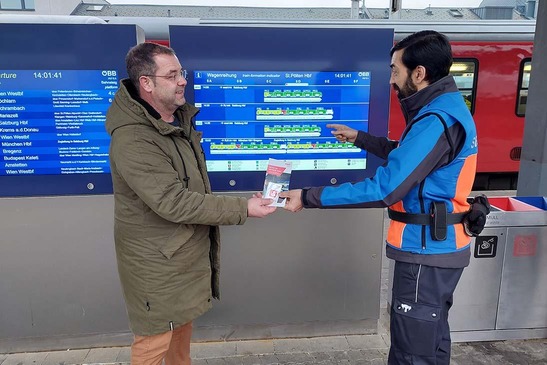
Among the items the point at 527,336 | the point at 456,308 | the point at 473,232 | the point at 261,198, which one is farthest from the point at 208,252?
the point at 527,336

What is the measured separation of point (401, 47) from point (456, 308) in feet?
6.78

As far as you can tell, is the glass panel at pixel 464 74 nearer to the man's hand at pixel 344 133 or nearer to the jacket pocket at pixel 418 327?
the man's hand at pixel 344 133

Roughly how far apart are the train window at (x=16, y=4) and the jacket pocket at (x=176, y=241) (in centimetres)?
1939

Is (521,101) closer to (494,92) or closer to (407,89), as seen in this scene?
(494,92)

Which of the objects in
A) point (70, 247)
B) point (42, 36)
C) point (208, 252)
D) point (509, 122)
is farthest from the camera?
point (509, 122)

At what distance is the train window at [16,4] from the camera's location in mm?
17609

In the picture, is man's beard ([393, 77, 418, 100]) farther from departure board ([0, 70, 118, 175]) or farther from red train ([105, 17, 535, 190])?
red train ([105, 17, 535, 190])

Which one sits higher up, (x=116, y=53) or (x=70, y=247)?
(x=116, y=53)

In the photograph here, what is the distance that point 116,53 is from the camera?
279cm

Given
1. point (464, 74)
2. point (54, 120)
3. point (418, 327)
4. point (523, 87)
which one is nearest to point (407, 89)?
point (418, 327)

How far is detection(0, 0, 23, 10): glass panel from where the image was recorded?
1753cm

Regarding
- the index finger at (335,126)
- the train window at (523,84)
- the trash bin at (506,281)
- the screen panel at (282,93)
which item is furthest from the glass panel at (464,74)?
the index finger at (335,126)

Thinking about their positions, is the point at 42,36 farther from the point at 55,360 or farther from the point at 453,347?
the point at 453,347

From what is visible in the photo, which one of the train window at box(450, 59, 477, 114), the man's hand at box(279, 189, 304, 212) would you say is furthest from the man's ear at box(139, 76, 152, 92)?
the train window at box(450, 59, 477, 114)
